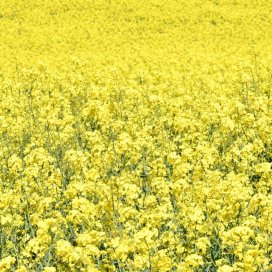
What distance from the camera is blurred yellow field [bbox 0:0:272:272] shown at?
4.88m

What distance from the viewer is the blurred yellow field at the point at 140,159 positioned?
488 centimetres

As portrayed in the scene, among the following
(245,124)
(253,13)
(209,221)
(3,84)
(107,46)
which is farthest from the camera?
(253,13)

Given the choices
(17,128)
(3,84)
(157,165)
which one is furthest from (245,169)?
(3,84)

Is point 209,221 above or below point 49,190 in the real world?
above

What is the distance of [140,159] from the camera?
7.89m

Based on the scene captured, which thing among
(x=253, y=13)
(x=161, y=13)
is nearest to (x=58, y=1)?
(x=161, y=13)

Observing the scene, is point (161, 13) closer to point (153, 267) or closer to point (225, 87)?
point (225, 87)

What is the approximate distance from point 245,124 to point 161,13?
19244 millimetres

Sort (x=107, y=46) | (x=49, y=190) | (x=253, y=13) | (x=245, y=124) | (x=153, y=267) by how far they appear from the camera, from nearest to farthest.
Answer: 1. (x=153, y=267)
2. (x=49, y=190)
3. (x=245, y=124)
4. (x=107, y=46)
5. (x=253, y=13)

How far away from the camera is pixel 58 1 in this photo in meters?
29.6

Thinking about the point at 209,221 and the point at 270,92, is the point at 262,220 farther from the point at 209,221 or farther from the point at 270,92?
the point at 270,92

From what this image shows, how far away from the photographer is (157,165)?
6.88 meters

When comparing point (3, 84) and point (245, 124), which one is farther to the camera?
point (3, 84)

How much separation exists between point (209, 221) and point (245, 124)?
352 cm
